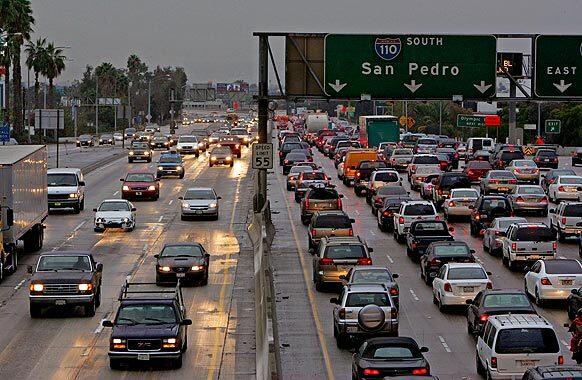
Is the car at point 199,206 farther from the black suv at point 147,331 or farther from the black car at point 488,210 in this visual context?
the black suv at point 147,331

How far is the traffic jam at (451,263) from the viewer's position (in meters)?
21.9

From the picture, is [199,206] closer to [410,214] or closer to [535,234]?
[410,214]

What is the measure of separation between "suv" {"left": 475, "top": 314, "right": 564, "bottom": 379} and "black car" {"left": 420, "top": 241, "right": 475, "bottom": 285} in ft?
42.4

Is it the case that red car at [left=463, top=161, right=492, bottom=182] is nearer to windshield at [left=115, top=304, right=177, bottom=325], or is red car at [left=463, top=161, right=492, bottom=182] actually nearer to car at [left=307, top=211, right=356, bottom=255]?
car at [left=307, top=211, right=356, bottom=255]

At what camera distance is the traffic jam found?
21.9 meters

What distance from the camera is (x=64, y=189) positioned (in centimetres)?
5769

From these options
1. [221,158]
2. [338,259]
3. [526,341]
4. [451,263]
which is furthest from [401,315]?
[221,158]

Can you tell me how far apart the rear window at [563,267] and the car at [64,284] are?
1176 cm

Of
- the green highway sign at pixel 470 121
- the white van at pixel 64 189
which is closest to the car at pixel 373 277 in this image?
the white van at pixel 64 189

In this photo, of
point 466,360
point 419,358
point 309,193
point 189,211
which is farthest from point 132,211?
point 419,358

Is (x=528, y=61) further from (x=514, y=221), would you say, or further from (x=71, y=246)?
(x=71, y=246)

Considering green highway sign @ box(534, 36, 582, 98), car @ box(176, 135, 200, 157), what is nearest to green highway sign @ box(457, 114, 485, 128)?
car @ box(176, 135, 200, 157)

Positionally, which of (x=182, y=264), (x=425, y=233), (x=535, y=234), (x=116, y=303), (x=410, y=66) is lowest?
(x=116, y=303)

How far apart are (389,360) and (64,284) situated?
11950 mm
